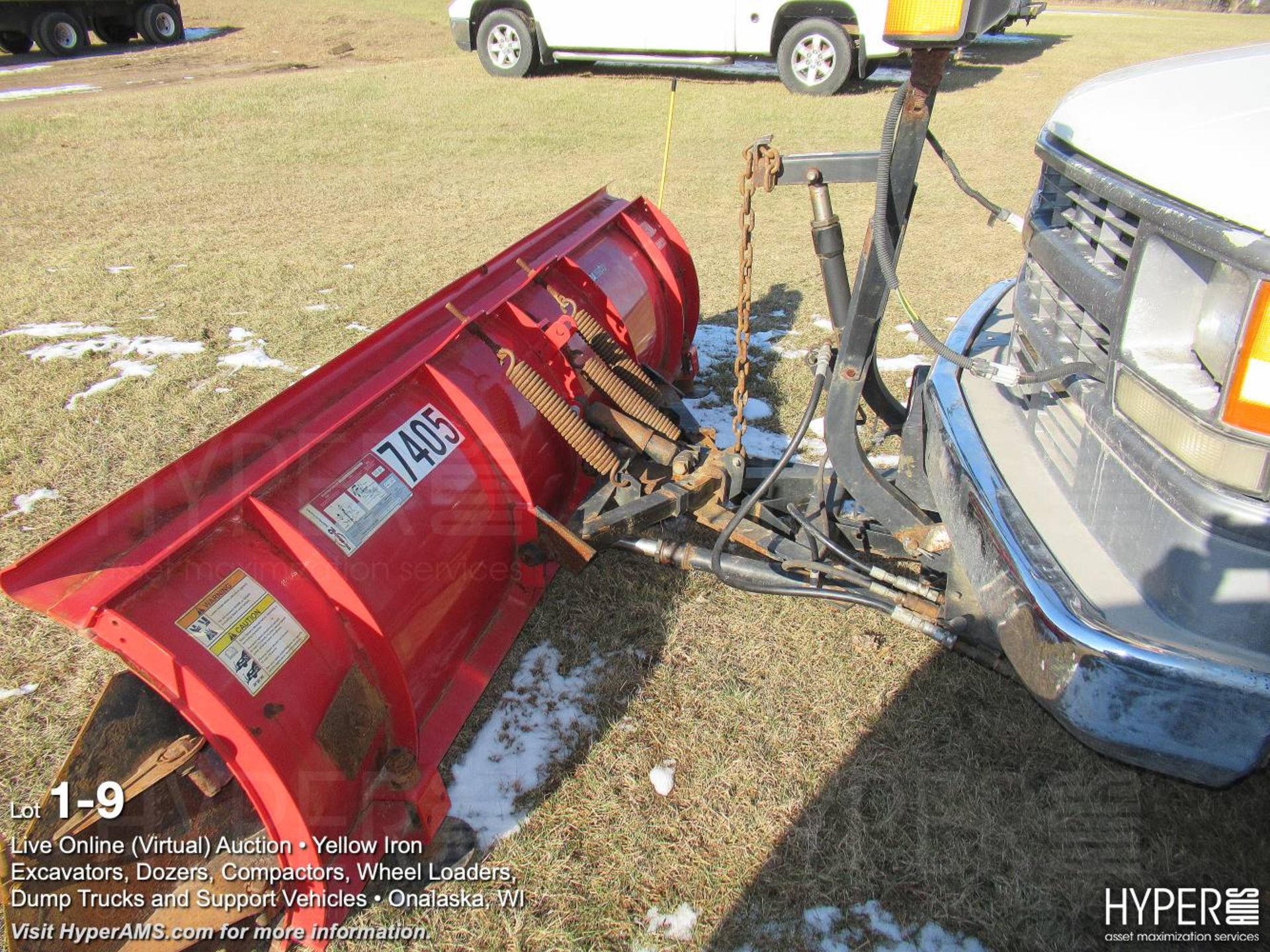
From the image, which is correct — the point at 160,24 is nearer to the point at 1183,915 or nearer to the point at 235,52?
the point at 235,52

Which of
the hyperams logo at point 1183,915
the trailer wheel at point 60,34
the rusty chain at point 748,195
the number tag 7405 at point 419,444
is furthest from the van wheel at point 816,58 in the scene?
the trailer wheel at point 60,34

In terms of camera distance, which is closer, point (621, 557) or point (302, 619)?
point (302, 619)

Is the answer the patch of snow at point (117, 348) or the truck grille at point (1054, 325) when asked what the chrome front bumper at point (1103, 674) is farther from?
the patch of snow at point (117, 348)

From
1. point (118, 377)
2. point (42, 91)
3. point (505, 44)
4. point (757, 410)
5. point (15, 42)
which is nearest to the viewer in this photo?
point (757, 410)

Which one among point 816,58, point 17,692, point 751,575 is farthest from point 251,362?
point 816,58

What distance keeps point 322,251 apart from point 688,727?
19.1 feet

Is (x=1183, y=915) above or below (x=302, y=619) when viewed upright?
below

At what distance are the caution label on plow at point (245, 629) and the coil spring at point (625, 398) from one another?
4.46 ft

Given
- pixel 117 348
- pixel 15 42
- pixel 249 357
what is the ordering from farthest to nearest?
1. pixel 15 42
2. pixel 117 348
3. pixel 249 357

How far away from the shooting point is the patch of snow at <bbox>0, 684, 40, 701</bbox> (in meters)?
2.67

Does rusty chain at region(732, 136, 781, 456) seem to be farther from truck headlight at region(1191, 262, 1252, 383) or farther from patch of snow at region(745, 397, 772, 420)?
patch of snow at region(745, 397, 772, 420)

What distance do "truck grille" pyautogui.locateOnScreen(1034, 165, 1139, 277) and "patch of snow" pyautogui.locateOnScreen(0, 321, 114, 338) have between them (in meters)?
5.60

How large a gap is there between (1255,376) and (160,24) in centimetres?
2349

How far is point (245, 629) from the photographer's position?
1.80 m
